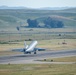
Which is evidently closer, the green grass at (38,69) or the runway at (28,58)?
the green grass at (38,69)

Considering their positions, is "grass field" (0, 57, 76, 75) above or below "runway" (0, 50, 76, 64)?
above

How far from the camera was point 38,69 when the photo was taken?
A: 116 m

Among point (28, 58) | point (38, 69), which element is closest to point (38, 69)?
point (38, 69)

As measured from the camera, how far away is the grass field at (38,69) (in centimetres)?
10838

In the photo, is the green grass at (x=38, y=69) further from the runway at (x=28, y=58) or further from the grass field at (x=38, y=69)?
the runway at (x=28, y=58)

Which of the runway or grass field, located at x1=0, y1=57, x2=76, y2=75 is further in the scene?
the runway

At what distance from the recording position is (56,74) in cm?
10656

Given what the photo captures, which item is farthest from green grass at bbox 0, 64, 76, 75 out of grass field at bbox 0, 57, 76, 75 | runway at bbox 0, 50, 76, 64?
runway at bbox 0, 50, 76, 64

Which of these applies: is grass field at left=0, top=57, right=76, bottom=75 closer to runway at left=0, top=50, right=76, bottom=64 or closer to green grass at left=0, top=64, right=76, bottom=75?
green grass at left=0, top=64, right=76, bottom=75

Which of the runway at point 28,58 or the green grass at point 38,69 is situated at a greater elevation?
the green grass at point 38,69

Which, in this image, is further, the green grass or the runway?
the runway

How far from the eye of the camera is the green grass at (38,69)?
4267 inches

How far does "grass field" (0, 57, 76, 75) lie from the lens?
108375mm

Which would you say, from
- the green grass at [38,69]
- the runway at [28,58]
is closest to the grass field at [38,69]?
the green grass at [38,69]
